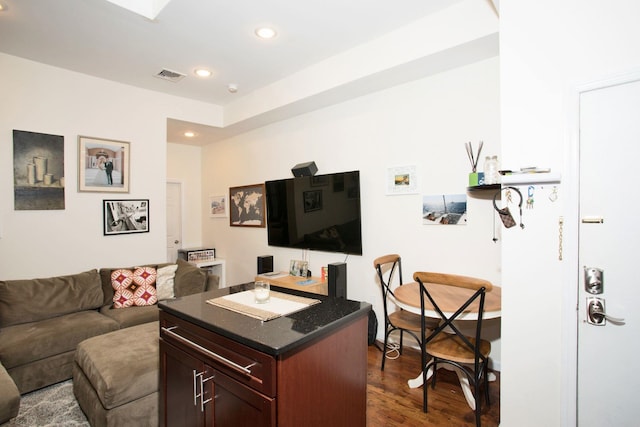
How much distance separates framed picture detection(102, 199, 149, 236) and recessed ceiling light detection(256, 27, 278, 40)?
2.57 m

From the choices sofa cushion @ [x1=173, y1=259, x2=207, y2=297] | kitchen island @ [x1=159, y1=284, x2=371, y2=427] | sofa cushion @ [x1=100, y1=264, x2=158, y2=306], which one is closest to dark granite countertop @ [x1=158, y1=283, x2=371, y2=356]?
kitchen island @ [x1=159, y1=284, x2=371, y2=427]

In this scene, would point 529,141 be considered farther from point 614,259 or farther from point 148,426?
point 148,426

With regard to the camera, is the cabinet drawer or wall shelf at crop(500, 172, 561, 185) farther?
wall shelf at crop(500, 172, 561, 185)

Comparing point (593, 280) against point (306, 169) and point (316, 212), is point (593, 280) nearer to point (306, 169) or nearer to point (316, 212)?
point (316, 212)

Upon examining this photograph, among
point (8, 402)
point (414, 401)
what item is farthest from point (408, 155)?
point (8, 402)

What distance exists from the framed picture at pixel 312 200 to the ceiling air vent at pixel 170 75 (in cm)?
197

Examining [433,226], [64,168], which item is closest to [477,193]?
[433,226]

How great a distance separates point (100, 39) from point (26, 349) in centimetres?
269

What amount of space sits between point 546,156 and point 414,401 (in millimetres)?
1897

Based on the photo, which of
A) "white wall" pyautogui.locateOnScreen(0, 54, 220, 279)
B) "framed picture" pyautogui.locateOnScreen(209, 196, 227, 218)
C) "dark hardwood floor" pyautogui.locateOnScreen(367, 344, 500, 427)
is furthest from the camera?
"framed picture" pyautogui.locateOnScreen(209, 196, 227, 218)

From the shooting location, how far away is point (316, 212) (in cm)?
385

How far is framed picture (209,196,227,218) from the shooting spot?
214 inches

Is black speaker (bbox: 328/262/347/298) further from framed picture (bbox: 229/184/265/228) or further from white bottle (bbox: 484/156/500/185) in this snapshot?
framed picture (bbox: 229/184/265/228)

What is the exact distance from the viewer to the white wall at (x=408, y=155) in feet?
8.96
